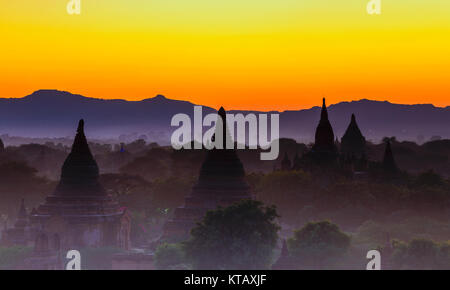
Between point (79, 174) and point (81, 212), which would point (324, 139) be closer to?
point (79, 174)

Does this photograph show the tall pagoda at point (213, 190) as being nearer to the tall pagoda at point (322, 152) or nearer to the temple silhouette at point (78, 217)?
the temple silhouette at point (78, 217)

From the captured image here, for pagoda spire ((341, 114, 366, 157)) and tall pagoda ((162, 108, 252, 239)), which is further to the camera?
pagoda spire ((341, 114, 366, 157))

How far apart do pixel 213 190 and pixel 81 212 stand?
35.4ft

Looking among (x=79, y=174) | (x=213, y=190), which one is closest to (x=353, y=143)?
(x=213, y=190)

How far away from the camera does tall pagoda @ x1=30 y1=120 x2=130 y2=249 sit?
68.8 metres


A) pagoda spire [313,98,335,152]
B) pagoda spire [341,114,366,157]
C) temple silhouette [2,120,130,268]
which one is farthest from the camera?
pagoda spire [341,114,366,157]

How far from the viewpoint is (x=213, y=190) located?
73.4 meters

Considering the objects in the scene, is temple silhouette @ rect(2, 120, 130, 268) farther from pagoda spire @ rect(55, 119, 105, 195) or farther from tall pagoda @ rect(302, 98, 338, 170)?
tall pagoda @ rect(302, 98, 338, 170)

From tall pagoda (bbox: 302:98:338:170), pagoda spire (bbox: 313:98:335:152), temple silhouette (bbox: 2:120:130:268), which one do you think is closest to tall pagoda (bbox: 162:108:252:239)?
temple silhouette (bbox: 2:120:130:268)

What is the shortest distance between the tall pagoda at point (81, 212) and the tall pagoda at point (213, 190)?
13.7ft

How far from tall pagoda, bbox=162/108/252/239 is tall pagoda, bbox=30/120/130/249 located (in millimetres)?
4161

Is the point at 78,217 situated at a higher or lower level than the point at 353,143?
lower
